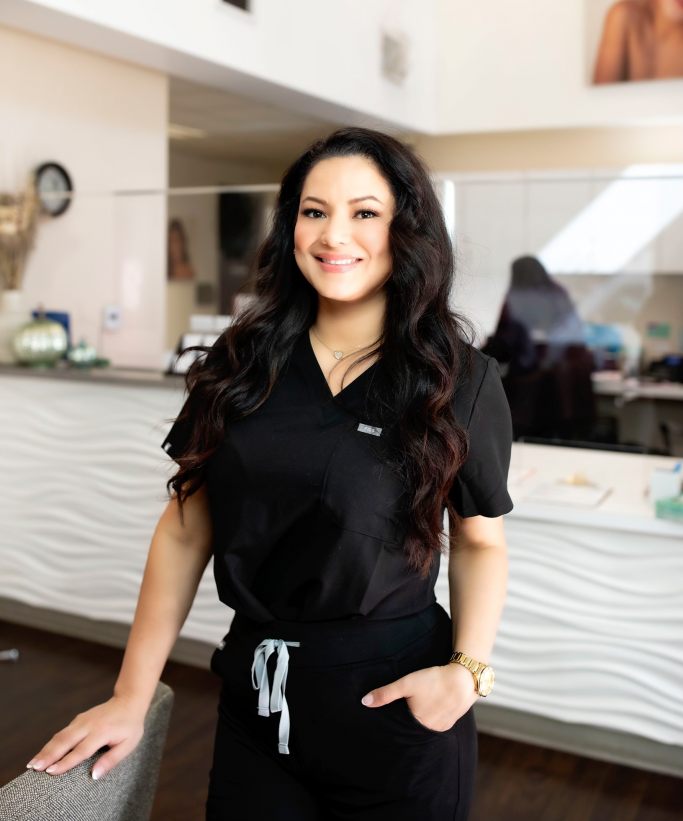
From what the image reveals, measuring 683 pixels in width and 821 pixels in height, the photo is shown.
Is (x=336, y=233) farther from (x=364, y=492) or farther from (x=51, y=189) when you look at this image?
(x=51, y=189)

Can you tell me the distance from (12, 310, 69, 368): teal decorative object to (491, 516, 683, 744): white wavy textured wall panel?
2160 millimetres

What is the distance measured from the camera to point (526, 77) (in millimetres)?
6227

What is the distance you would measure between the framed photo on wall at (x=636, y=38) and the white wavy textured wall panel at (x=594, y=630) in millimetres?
4450

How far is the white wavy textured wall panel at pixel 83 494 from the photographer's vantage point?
3.27 metres

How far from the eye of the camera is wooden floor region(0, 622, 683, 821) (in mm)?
2332

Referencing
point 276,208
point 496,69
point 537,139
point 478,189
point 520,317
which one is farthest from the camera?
point 537,139

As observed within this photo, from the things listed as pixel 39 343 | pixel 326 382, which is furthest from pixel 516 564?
pixel 39 343

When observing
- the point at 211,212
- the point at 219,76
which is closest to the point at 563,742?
the point at 211,212

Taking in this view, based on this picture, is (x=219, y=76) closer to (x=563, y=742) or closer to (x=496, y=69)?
(x=496, y=69)

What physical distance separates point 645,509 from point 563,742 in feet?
2.52

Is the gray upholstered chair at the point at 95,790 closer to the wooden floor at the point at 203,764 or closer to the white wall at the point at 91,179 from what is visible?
the wooden floor at the point at 203,764

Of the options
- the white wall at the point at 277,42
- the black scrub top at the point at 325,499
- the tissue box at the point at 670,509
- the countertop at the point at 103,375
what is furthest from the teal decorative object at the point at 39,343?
the black scrub top at the point at 325,499

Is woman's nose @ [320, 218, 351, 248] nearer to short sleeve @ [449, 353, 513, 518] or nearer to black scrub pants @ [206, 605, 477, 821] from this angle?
short sleeve @ [449, 353, 513, 518]

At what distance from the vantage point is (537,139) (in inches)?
278
